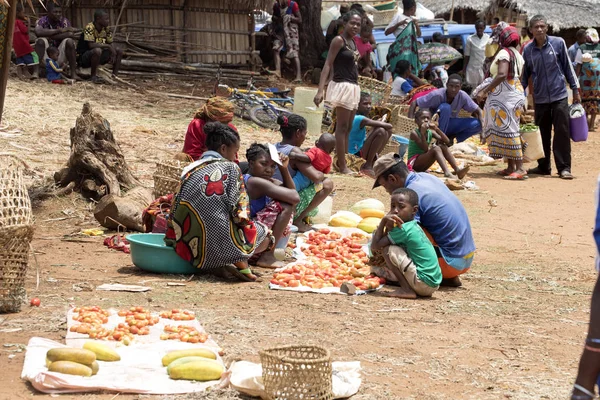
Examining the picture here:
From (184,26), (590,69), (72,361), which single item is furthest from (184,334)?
(590,69)

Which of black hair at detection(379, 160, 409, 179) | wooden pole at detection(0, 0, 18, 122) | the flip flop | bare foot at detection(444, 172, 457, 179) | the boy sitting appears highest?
wooden pole at detection(0, 0, 18, 122)

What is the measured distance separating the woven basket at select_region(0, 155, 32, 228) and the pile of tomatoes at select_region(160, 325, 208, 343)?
1086 millimetres

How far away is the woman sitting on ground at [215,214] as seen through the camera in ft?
19.7

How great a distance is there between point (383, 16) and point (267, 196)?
17.0 meters

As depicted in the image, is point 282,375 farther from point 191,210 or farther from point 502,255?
point 502,255

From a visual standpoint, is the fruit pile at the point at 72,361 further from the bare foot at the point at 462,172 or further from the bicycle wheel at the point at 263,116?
the bicycle wheel at the point at 263,116

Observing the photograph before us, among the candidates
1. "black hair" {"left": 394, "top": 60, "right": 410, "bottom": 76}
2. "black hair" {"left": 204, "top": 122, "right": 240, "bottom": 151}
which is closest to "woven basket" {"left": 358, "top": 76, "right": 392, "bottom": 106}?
"black hair" {"left": 394, "top": 60, "right": 410, "bottom": 76}

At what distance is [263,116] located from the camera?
44.6 ft

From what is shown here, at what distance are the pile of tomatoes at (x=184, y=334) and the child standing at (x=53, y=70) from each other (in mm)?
10059

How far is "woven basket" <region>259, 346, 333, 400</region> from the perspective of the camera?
371 cm

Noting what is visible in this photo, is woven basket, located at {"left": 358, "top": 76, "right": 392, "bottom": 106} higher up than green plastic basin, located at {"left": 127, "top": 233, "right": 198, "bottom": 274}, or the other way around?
woven basket, located at {"left": 358, "top": 76, "right": 392, "bottom": 106}

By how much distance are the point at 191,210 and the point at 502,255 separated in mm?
2950

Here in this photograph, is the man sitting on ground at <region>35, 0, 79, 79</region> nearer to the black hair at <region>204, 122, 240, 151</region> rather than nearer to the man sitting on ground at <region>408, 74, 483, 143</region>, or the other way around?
the man sitting on ground at <region>408, 74, 483, 143</region>

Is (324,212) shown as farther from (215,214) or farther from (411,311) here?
(411,311)
